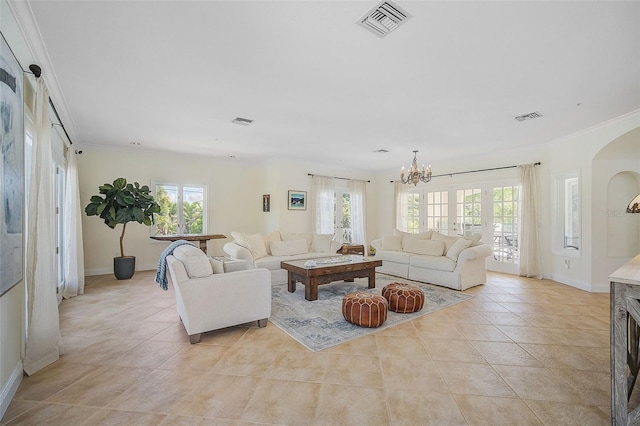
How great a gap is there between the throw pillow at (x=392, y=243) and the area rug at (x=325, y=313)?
117 cm

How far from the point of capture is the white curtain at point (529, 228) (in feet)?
18.1

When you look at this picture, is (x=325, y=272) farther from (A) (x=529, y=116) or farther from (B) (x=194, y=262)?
(A) (x=529, y=116)

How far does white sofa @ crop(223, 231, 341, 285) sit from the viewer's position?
488 centimetres

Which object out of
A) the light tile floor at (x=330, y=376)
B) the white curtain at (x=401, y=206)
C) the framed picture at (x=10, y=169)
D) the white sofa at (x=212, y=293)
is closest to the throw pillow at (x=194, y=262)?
the white sofa at (x=212, y=293)

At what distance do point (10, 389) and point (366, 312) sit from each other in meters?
2.74

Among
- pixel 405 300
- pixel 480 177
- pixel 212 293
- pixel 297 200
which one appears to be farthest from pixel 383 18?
pixel 480 177

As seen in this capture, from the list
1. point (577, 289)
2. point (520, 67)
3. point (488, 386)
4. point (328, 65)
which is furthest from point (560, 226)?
point (328, 65)

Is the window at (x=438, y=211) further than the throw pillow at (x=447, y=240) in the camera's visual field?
Yes

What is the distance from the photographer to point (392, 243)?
600 centimetres

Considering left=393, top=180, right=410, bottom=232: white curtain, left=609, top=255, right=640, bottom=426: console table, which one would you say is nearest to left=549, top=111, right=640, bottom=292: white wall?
left=393, top=180, right=410, bottom=232: white curtain

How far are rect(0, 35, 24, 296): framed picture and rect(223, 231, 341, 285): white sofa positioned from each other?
2.82 meters

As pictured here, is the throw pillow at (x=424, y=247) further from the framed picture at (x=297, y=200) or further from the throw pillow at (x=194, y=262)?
the throw pillow at (x=194, y=262)

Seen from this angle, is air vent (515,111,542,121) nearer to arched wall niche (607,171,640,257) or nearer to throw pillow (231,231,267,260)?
arched wall niche (607,171,640,257)

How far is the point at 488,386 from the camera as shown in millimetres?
2066
